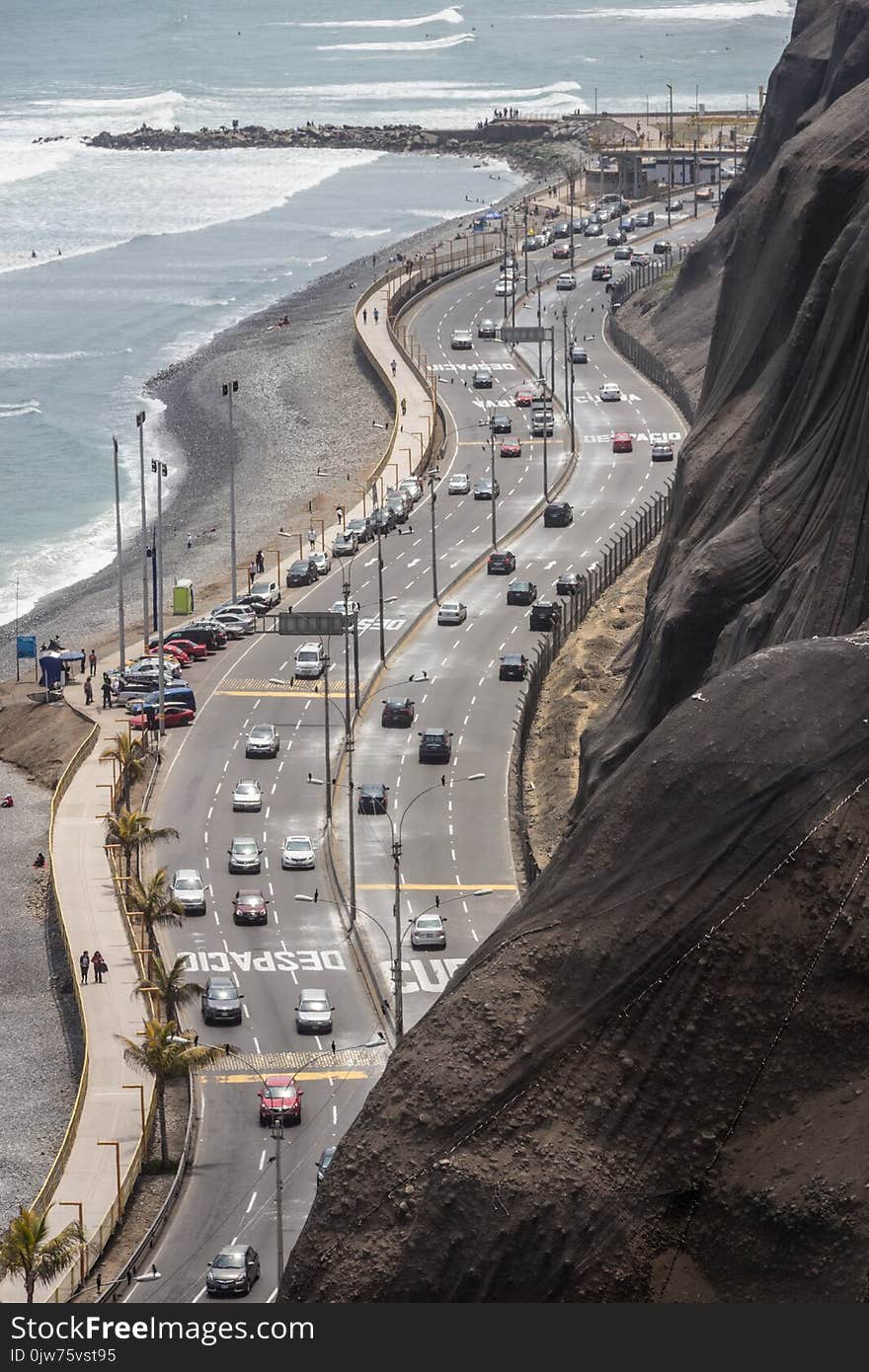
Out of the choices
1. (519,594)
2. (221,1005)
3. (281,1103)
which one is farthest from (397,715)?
(281,1103)

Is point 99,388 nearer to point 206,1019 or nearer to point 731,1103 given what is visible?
point 206,1019

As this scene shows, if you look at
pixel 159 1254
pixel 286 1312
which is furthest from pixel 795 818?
pixel 159 1254

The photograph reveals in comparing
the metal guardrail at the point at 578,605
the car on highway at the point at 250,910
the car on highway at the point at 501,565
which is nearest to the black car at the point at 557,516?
the metal guardrail at the point at 578,605

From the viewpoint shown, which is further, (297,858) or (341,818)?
(341,818)

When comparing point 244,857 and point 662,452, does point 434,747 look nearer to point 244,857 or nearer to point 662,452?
point 244,857

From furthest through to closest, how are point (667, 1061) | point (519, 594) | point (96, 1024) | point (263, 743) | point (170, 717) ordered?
point (519, 594)
point (170, 717)
point (263, 743)
point (96, 1024)
point (667, 1061)

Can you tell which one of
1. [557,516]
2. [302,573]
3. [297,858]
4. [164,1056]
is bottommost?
[302,573]

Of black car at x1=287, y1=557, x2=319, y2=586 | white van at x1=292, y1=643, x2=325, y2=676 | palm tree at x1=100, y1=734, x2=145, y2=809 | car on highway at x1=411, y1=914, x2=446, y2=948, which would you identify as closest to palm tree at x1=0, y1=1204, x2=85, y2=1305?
car on highway at x1=411, y1=914, x2=446, y2=948
